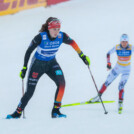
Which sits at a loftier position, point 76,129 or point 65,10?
point 65,10

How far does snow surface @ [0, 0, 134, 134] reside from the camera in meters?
5.20

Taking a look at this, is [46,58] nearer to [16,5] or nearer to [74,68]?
[74,68]

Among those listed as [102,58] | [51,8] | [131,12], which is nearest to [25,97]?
[102,58]

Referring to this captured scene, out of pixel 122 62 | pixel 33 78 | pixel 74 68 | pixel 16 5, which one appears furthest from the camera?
pixel 16 5

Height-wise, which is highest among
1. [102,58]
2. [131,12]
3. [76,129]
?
[131,12]

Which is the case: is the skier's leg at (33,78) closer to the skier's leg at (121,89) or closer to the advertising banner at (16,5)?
the skier's leg at (121,89)

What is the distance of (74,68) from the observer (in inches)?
395

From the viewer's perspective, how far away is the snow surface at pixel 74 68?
17.0ft

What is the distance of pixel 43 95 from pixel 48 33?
288 cm

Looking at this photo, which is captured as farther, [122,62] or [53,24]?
[122,62]

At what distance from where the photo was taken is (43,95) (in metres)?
8.19

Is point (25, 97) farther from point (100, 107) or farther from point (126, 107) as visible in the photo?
point (126, 107)

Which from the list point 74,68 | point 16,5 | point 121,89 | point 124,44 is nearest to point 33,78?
point 121,89

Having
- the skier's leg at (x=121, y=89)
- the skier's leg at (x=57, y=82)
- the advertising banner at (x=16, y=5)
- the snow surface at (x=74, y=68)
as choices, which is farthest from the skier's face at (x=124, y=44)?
the advertising banner at (x=16, y=5)
